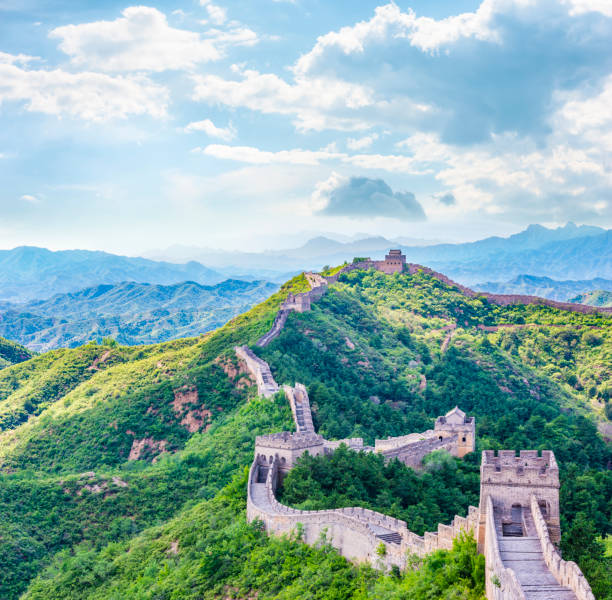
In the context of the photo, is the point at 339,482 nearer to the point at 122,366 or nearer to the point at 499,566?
the point at 499,566

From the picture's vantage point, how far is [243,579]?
92.9 feet

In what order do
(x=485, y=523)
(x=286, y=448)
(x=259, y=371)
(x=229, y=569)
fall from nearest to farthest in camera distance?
(x=485, y=523) → (x=229, y=569) → (x=286, y=448) → (x=259, y=371)

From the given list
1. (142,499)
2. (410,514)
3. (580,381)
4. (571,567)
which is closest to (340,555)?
(410,514)

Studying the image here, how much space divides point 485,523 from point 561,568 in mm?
4343

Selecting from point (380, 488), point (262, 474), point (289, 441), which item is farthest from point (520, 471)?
point (262, 474)

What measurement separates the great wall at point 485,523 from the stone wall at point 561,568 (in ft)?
0.08

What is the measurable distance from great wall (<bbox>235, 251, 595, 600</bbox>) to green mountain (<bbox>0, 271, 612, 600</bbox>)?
0.83m

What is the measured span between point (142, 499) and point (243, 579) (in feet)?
60.9

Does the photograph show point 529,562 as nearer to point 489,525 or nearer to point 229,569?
point 489,525

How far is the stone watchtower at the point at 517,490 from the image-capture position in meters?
21.5

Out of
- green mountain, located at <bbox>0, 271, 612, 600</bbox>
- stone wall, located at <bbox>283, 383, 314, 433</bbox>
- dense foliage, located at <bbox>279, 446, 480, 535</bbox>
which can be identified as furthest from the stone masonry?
stone wall, located at <bbox>283, 383, 314, 433</bbox>

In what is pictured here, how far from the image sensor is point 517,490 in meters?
22.0

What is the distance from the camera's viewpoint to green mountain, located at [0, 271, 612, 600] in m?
29.4

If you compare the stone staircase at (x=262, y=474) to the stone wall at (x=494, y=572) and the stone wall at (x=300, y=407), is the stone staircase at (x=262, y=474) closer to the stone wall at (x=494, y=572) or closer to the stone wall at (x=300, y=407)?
the stone wall at (x=300, y=407)
